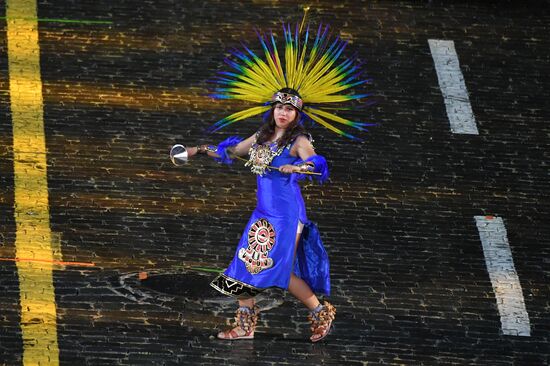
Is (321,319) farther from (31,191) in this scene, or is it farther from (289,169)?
(31,191)

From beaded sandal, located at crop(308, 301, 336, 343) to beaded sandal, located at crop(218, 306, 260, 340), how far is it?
50 cm

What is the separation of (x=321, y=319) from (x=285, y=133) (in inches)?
65.8

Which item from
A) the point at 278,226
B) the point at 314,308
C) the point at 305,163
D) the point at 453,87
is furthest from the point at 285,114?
the point at 453,87

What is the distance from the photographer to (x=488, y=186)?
727 inches

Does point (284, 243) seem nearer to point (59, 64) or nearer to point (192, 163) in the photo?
point (192, 163)

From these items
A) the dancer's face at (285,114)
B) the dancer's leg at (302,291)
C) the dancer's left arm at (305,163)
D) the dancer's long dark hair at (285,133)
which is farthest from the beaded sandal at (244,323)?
the dancer's face at (285,114)

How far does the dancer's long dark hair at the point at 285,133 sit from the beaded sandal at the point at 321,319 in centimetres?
151

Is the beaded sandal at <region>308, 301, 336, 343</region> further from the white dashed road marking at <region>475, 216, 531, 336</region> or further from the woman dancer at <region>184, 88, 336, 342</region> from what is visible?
the white dashed road marking at <region>475, 216, 531, 336</region>

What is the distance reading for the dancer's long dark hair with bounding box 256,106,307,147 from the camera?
14.3 metres

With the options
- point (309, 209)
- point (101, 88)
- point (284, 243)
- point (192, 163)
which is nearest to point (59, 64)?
point (101, 88)

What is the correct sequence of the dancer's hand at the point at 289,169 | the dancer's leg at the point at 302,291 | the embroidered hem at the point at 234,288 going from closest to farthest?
the dancer's hand at the point at 289,169
the embroidered hem at the point at 234,288
the dancer's leg at the point at 302,291

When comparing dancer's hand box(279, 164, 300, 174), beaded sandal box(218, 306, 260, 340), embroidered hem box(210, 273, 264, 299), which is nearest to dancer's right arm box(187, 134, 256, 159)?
dancer's hand box(279, 164, 300, 174)

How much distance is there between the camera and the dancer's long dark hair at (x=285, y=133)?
14273 mm

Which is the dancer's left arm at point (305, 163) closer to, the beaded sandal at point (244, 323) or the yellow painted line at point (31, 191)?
the beaded sandal at point (244, 323)
